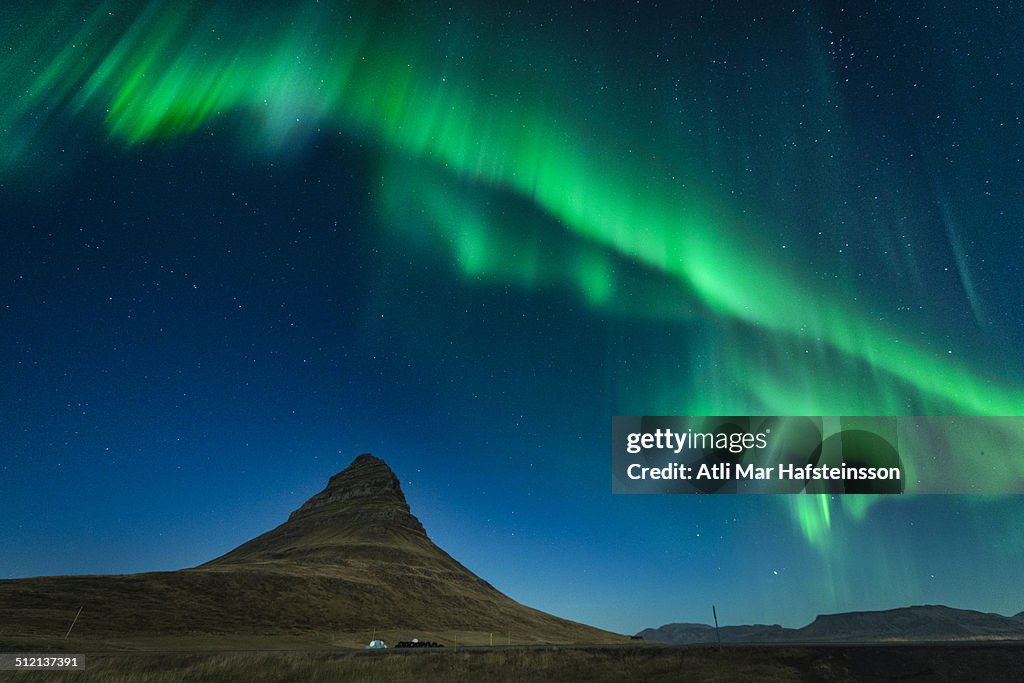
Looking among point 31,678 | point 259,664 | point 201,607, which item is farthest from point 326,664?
point 201,607

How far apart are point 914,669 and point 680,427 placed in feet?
68.2

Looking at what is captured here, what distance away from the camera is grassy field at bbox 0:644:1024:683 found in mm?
46406

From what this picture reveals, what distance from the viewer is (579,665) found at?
50656 millimetres

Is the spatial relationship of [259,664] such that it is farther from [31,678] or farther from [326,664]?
[31,678]

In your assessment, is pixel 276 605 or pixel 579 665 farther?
pixel 276 605

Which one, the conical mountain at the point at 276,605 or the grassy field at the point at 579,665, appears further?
the conical mountain at the point at 276,605

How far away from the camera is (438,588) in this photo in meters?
187

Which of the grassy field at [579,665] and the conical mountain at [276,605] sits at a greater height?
the conical mountain at [276,605]

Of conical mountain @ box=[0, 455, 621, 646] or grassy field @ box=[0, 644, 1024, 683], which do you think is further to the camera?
conical mountain @ box=[0, 455, 621, 646]

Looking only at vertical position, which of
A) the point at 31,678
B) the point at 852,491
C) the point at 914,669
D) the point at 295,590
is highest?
the point at 295,590

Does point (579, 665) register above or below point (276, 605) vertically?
below

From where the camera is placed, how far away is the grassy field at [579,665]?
46.4m

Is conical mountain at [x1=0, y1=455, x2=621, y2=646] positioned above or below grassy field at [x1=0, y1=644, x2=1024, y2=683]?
above

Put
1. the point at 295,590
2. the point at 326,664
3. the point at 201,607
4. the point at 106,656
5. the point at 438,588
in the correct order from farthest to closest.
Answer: the point at 438,588 → the point at 295,590 → the point at 201,607 → the point at 106,656 → the point at 326,664
